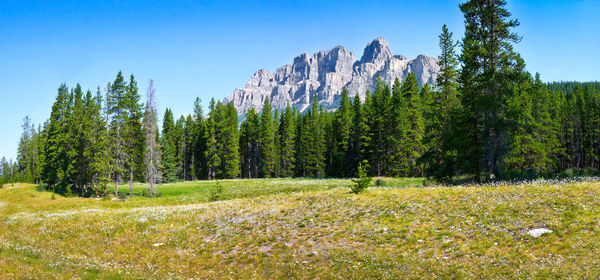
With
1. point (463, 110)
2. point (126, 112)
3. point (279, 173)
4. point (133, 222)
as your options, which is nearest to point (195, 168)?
point (279, 173)

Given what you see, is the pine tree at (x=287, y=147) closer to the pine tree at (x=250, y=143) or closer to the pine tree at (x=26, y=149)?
the pine tree at (x=250, y=143)

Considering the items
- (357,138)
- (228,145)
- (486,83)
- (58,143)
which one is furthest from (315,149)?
(486,83)

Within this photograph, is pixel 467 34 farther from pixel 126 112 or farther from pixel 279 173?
pixel 279 173

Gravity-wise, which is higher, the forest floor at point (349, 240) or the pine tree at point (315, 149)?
the pine tree at point (315, 149)

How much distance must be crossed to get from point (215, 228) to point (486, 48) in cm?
2442

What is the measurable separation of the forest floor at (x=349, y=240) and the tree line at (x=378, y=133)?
9.98 meters

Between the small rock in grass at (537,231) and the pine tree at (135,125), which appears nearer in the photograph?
the small rock in grass at (537,231)

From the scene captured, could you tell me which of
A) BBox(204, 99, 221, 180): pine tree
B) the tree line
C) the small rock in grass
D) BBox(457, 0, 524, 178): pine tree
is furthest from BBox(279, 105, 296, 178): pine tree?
the small rock in grass

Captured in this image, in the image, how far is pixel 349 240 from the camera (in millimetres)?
14656

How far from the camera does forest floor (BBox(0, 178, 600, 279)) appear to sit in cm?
1145

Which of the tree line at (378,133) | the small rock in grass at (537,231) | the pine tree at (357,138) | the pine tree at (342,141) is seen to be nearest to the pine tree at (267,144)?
the tree line at (378,133)

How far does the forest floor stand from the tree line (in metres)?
9.98

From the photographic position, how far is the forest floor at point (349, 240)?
11445mm

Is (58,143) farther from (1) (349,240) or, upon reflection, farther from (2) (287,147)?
(1) (349,240)
